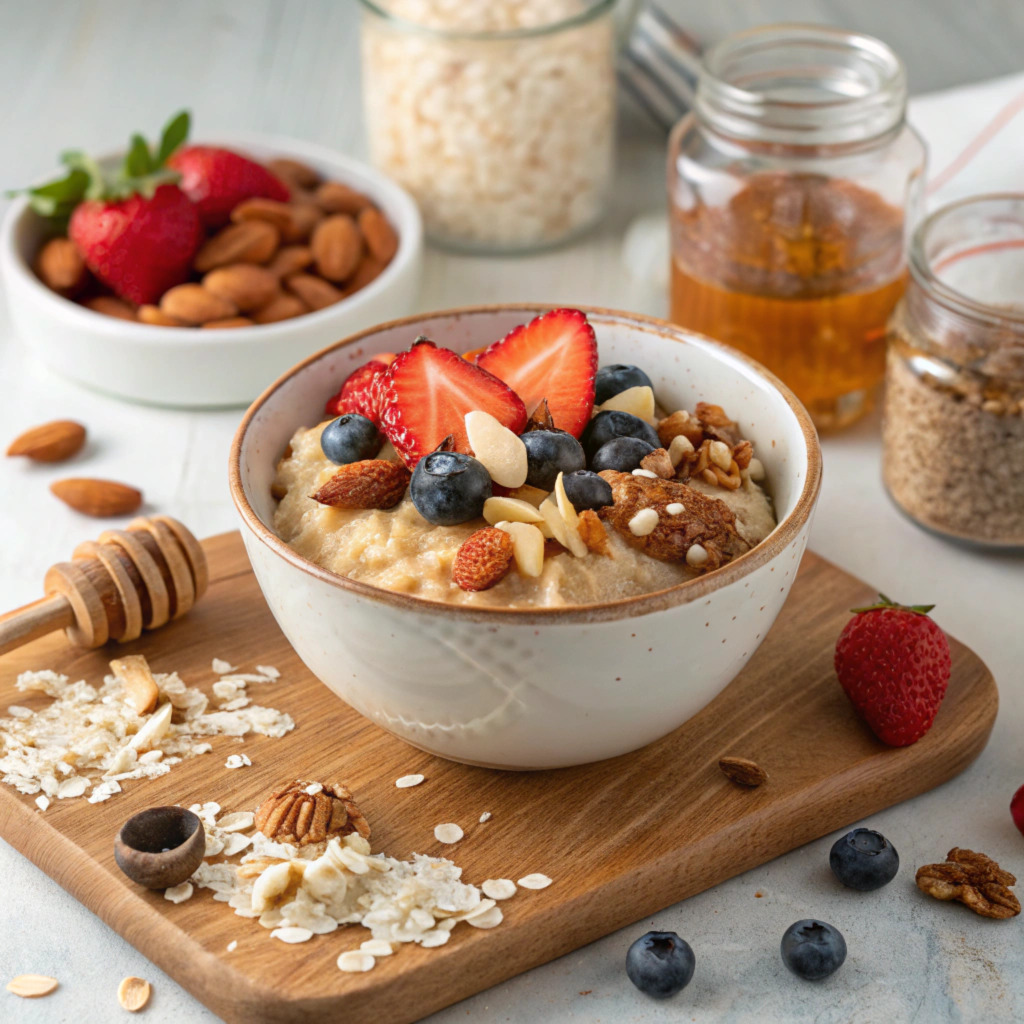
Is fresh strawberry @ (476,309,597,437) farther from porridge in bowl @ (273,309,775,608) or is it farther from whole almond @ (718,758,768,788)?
whole almond @ (718,758,768,788)

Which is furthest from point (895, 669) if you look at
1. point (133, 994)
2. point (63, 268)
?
point (63, 268)

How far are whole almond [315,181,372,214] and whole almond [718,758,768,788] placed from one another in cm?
135

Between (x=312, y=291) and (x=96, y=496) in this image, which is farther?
(x=312, y=291)

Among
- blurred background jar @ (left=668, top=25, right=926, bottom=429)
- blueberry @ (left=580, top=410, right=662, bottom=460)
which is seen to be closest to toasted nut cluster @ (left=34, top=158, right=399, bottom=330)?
blurred background jar @ (left=668, top=25, right=926, bottom=429)

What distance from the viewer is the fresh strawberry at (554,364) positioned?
54.0 inches

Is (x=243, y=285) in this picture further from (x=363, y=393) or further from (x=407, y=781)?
(x=407, y=781)

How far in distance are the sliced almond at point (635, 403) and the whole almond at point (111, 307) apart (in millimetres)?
971

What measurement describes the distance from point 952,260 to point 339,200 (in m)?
1.02

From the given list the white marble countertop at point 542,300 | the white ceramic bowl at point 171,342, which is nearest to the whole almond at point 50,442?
the white marble countertop at point 542,300

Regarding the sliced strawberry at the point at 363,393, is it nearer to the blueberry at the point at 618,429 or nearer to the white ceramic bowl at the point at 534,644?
the white ceramic bowl at the point at 534,644

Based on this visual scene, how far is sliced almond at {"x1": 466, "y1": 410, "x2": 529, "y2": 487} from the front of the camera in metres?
1.26

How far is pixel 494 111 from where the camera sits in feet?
7.41

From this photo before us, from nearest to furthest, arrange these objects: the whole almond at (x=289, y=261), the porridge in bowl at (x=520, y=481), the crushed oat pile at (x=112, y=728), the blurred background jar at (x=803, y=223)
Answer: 1. the porridge in bowl at (x=520, y=481)
2. the crushed oat pile at (x=112, y=728)
3. the blurred background jar at (x=803, y=223)
4. the whole almond at (x=289, y=261)

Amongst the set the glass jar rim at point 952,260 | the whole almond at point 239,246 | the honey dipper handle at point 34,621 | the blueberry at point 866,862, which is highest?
the glass jar rim at point 952,260
